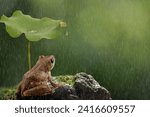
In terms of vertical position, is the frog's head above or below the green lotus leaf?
A: below

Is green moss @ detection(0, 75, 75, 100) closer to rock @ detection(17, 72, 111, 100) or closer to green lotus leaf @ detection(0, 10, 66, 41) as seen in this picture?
rock @ detection(17, 72, 111, 100)

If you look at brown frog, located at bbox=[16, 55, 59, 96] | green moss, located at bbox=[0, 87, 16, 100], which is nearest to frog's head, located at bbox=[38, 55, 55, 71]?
brown frog, located at bbox=[16, 55, 59, 96]

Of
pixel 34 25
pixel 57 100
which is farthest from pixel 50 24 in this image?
pixel 57 100

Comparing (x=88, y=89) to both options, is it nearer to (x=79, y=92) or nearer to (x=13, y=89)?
(x=79, y=92)

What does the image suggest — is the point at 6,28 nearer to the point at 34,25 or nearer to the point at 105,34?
the point at 34,25

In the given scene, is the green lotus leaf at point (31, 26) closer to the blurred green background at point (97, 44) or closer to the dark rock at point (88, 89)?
the blurred green background at point (97, 44)

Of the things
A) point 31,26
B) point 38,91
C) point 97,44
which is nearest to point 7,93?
point 38,91

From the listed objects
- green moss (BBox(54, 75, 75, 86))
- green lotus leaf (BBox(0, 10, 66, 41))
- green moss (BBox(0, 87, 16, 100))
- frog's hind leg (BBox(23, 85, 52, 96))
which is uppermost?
green lotus leaf (BBox(0, 10, 66, 41))
